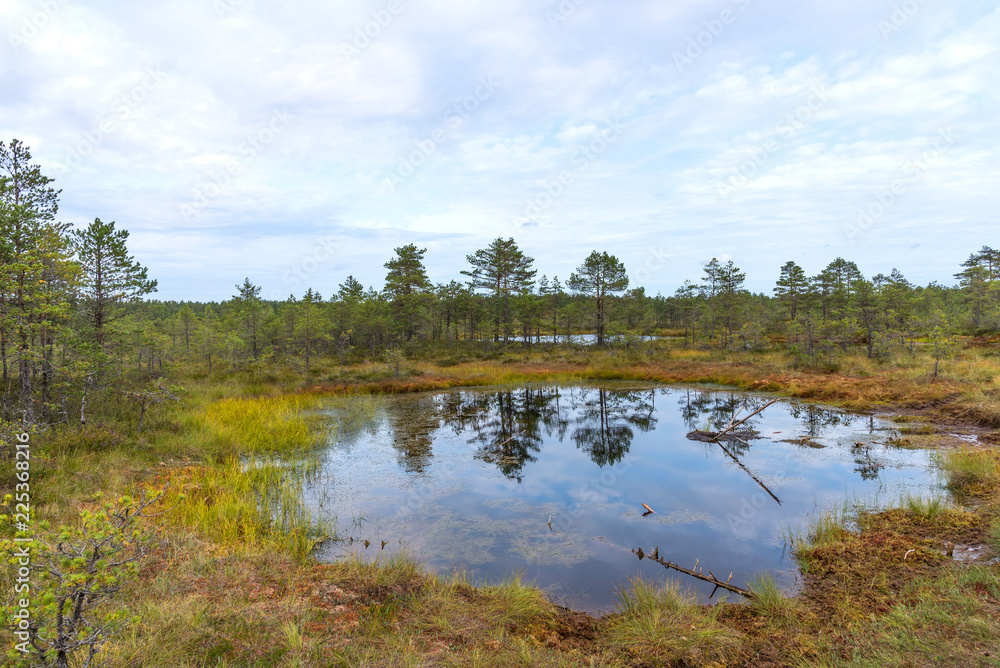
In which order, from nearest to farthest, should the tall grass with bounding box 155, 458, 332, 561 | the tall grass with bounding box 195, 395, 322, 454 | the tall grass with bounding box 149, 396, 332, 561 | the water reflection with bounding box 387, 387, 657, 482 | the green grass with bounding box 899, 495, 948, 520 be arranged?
the tall grass with bounding box 155, 458, 332, 561 → the tall grass with bounding box 149, 396, 332, 561 → the green grass with bounding box 899, 495, 948, 520 → the tall grass with bounding box 195, 395, 322, 454 → the water reflection with bounding box 387, 387, 657, 482

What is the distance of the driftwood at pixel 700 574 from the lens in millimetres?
6765

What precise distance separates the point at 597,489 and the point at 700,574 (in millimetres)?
4552

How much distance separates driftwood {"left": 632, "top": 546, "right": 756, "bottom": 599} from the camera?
6765mm

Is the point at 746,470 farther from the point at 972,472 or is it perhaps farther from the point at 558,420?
the point at 558,420

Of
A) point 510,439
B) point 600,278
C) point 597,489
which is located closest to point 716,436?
point 597,489

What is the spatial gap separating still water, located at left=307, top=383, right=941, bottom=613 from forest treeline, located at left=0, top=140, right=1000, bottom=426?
23.4 ft

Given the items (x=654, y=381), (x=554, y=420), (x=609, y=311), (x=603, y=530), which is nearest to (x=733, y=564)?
(x=603, y=530)

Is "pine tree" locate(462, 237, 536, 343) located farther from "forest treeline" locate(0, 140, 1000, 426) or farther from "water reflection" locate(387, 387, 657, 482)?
"water reflection" locate(387, 387, 657, 482)

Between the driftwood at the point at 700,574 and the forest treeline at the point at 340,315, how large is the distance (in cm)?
1214

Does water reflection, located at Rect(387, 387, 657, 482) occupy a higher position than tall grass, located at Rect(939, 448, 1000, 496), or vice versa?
tall grass, located at Rect(939, 448, 1000, 496)

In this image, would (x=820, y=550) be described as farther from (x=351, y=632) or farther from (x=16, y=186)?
(x=16, y=186)

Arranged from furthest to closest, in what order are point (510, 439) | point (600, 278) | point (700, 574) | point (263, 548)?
1. point (600, 278)
2. point (510, 439)
3. point (263, 548)
4. point (700, 574)

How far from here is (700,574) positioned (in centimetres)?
722

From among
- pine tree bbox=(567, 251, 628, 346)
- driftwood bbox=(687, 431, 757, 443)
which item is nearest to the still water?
driftwood bbox=(687, 431, 757, 443)
